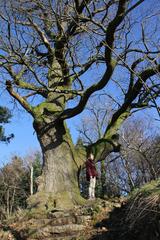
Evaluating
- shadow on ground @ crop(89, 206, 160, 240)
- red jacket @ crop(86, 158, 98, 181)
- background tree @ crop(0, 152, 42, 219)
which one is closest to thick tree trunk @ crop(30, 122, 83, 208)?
red jacket @ crop(86, 158, 98, 181)

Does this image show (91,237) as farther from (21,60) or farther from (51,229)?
(21,60)

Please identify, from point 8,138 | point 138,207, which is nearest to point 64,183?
point 138,207

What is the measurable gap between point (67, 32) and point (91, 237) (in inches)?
269

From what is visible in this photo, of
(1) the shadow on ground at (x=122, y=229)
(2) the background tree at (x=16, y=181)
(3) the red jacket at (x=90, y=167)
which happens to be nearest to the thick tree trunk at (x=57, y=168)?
(3) the red jacket at (x=90, y=167)

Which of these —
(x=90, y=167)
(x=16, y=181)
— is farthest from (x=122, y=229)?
(x=16, y=181)

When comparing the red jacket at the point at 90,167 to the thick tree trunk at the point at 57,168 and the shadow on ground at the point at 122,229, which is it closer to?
the thick tree trunk at the point at 57,168

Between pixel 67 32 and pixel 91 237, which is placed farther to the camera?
pixel 67 32

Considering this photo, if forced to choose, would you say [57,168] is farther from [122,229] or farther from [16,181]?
[16,181]

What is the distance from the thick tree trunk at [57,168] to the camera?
12.5 m

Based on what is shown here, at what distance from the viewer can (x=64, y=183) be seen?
12.8 m

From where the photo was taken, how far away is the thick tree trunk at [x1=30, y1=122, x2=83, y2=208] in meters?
12.5

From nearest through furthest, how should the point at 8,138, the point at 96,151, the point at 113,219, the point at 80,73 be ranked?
the point at 113,219
the point at 80,73
the point at 96,151
the point at 8,138

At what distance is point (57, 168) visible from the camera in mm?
13016

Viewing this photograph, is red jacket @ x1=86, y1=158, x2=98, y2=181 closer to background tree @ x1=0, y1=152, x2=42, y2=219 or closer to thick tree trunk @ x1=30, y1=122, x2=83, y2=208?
thick tree trunk @ x1=30, y1=122, x2=83, y2=208
